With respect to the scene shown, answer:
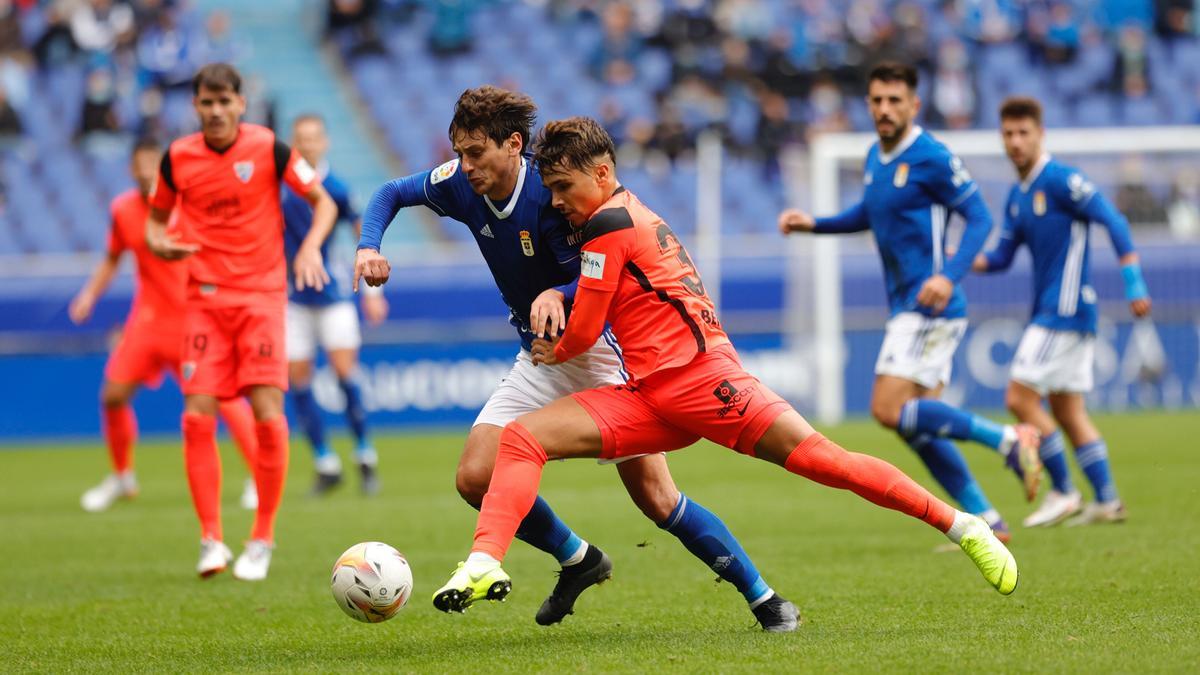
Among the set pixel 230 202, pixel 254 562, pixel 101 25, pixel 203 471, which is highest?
pixel 101 25

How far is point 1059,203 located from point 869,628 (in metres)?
4.30

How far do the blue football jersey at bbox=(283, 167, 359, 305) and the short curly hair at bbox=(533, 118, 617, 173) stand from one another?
17.8ft

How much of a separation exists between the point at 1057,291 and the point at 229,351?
4669 mm

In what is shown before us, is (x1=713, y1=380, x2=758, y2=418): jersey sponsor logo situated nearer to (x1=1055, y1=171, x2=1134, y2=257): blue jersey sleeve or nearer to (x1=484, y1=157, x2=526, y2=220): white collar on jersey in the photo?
(x1=484, y1=157, x2=526, y2=220): white collar on jersey

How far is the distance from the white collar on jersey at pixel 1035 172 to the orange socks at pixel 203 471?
4.74 m

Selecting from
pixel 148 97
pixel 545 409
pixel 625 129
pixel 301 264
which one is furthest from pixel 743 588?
pixel 148 97

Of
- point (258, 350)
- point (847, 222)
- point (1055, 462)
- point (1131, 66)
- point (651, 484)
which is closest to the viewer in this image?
point (651, 484)

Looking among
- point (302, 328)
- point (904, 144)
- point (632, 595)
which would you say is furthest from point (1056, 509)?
point (302, 328)

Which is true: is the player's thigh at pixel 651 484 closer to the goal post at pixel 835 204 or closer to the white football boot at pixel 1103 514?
the white football boot at pixel 1103 514

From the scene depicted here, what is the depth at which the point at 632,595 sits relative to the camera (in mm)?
6828

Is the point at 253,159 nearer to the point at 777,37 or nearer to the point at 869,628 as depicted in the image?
the point at 869,628

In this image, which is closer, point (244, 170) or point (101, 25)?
point (244, 170)

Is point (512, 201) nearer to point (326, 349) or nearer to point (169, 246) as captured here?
point (169, 246)

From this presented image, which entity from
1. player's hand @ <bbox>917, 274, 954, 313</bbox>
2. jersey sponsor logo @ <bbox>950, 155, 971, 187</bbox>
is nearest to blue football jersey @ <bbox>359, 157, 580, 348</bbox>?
player's hand @ <bbox>917, 274, 954, 313</bbox>
